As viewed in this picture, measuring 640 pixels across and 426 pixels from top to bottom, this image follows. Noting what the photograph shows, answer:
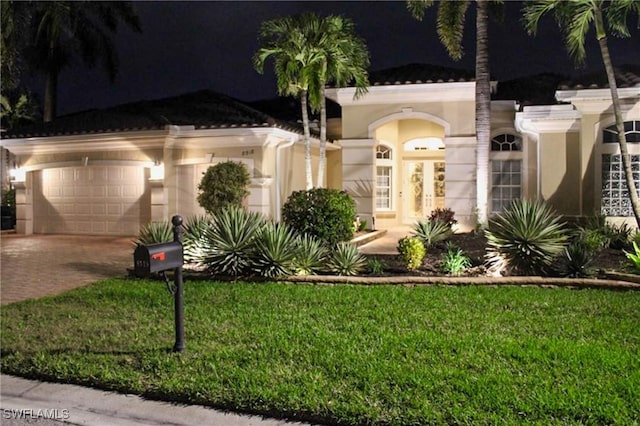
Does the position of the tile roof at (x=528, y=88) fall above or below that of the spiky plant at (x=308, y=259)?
above

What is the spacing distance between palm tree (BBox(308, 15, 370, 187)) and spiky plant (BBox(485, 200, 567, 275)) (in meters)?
6.87

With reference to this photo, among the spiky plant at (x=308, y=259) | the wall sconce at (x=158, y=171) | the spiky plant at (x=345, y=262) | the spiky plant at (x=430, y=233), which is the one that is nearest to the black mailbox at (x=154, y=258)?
the spiky plant at (x=308, y=259)

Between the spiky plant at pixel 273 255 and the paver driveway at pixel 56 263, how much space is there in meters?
3.07

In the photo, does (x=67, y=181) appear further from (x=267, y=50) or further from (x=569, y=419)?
(x=569, y=419)

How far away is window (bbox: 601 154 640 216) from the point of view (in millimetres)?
14531

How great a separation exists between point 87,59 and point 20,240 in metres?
12.0

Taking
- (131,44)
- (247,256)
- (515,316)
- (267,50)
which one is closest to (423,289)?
(515,316)

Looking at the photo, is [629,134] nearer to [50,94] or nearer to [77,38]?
[77,38]

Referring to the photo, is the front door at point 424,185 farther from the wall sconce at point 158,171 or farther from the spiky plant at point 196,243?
the spiky plant at point 196,243

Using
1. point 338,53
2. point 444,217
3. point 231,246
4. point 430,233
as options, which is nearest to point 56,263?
point 231,246

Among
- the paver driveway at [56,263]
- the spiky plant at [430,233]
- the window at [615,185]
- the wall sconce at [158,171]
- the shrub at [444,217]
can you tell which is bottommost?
the paver driveway at [56,263]

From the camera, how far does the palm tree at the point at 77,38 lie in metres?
26.8

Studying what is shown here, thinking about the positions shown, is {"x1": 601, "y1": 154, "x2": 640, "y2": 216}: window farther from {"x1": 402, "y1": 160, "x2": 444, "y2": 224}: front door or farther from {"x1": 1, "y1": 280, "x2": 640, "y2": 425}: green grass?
{"x1": 1, "y1": 280, "x2": 640, "y2": 425}: green grass

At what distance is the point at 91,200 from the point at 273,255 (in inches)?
492
